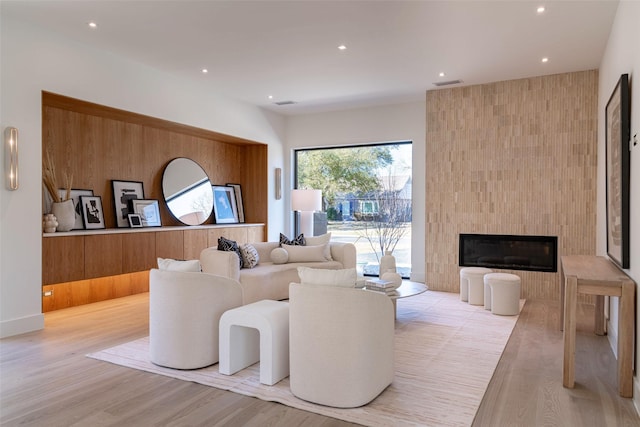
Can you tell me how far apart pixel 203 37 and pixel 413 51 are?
2.34 meters

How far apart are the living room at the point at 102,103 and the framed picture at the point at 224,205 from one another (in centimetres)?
110

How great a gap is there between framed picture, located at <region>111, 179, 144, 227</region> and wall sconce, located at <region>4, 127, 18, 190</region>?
1.80 metres

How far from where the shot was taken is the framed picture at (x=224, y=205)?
7727 mm

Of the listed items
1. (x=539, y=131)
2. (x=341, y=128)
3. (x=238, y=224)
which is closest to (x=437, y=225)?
(x=539, y=131)

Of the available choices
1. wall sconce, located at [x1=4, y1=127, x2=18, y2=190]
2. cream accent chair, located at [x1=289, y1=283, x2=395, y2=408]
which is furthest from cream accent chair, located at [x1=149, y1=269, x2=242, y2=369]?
wall sconce, located at [x1=4, y1=127, x2=18, y2=190]

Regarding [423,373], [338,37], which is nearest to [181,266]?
[423,373]

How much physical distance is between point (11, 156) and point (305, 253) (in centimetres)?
348

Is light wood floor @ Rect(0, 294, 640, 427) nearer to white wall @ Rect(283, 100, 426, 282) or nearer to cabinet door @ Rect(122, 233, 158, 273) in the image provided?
cabinet door @ Rect(122, 233, 158, 273)

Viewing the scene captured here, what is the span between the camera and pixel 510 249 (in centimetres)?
630

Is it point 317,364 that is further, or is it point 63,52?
point 63,52

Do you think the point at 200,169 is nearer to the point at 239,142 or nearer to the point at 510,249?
the point at 239,142

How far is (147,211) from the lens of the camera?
21.1 feet

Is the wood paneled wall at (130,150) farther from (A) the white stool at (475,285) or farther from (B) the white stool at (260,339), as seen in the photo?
(A) the white stool at (475,285)

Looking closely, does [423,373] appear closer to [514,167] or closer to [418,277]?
[514,167]
